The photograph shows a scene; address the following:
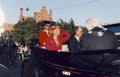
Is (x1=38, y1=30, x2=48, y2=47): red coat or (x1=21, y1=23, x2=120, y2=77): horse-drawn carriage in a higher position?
(x1=38, y1=30, x2=48, y2=47): red coat

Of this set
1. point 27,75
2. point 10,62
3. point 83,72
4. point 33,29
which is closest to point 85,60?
point 83,72

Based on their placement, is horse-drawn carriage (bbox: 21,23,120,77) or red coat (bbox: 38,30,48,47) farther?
red coat (bbox: 38,30,48,47)

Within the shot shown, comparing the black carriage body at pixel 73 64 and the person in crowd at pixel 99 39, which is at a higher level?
the person in crowd at pixel 99 39

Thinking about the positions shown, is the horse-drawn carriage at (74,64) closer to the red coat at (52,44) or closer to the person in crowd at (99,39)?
the person in crowd at (99,39)

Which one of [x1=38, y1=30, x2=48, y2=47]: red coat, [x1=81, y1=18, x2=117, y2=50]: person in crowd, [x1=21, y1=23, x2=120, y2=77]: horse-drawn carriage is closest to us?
[x1=21, y1=23, x2=120, y2=77]: horse-drawn carriage

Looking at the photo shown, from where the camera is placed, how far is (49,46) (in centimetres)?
859

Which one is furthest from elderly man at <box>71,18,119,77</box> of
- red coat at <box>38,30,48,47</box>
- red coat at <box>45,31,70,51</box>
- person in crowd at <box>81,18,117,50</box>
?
red coat at <box>38,30,48,47</box>

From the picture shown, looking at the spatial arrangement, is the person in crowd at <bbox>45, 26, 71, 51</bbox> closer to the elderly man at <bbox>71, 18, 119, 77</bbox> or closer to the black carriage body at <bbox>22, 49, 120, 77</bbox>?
the black carriage body at <bbox>22, 49, 120, 77</bbox>

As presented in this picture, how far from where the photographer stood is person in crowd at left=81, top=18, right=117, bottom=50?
6020 mm

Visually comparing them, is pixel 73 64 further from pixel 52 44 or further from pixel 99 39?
pixel 52 44

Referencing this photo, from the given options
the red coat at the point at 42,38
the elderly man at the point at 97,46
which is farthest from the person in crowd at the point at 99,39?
the red coat at the point at 42,38

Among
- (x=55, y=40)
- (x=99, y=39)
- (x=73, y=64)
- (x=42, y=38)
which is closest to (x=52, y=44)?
(x=55, y=40)

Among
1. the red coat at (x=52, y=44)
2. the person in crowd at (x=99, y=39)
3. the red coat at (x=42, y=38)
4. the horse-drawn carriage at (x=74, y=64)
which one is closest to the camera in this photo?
the horse-drawn carriage at (x=74, y=64)

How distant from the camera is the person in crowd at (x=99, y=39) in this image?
6020 mm
